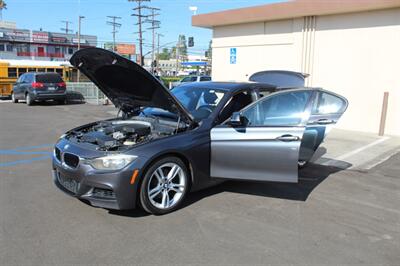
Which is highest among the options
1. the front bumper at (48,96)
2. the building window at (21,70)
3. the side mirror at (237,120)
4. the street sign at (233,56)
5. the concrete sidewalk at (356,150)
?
the street sign at (233,56)

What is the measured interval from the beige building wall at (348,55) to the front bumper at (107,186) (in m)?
8.77

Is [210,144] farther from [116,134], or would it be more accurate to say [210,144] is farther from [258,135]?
[116,134]

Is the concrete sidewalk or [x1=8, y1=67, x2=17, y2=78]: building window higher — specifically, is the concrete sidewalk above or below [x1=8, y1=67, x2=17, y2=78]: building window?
below

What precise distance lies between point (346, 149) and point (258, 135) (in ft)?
15.1

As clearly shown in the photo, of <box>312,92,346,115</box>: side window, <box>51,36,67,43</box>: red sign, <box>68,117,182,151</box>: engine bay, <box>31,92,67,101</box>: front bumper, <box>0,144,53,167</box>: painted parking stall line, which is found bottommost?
<box>0,144,53,167</box>: painted parking stall line

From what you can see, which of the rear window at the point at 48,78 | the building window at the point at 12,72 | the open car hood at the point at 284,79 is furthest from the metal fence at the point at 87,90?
the open car hood at the point at 284,79

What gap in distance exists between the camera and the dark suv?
19.1 m

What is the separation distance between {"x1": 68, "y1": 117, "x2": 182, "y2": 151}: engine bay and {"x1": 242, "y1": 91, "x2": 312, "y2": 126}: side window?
3.25 feet

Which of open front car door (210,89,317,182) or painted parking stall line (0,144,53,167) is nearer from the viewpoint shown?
open front car door (210,89,317,182)

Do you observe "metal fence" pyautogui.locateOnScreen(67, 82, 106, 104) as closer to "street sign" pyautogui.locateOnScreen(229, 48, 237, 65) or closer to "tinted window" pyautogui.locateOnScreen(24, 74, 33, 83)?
"tinted window" pyautogui.locateOnScreen(24, 74, 33, 83)

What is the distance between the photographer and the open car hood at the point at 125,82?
15.3ft

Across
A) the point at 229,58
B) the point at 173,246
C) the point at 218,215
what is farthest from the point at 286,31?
the point at 173,246

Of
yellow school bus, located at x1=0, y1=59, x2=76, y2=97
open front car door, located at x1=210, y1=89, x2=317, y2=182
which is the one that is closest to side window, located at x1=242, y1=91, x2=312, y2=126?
open front car door, located at x1=210, y1=89, x2=317, y2=182

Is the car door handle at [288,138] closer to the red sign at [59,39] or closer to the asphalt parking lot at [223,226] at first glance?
the asphalt parking lot at [223,226]
